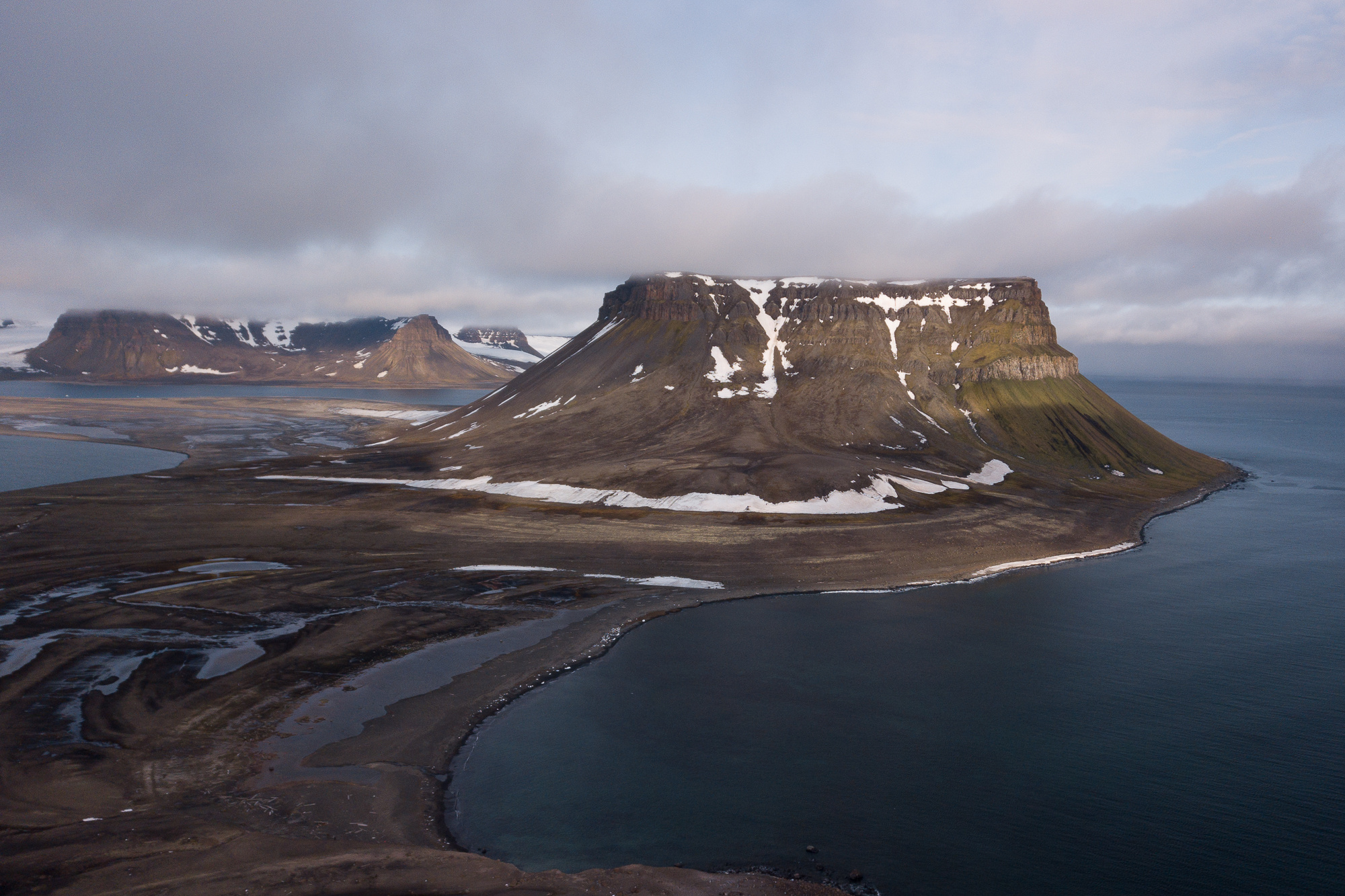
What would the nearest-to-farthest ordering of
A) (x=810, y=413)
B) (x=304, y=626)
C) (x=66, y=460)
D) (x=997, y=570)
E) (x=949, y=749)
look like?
1. (x=949, y=749)
2. (x=304, y=626)
3. (x=997, y=570)
4. (x=66, y=460)
5. (x=810, y=413)

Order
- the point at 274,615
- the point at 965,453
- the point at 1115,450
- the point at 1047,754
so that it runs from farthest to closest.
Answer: the point at 1115,450 < the point at 965,453 < the point at 274,615 < the point at 1047,754

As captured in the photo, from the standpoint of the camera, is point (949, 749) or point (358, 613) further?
point (358, 613)

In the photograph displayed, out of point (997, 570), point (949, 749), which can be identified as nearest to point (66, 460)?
point (997, 570)

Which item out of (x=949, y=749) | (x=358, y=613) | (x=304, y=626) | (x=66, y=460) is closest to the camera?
(x=949, y=749)

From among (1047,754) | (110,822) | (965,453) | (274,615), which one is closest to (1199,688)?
(1047,754)

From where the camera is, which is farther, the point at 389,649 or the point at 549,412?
the point at 549,412

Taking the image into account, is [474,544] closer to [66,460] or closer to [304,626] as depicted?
[304,626]

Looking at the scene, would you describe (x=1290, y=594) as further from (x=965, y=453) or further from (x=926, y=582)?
(x=965, y=453)
